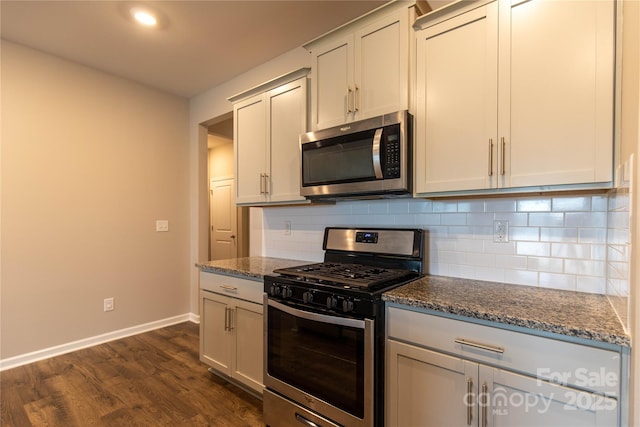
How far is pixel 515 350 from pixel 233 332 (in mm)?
1734

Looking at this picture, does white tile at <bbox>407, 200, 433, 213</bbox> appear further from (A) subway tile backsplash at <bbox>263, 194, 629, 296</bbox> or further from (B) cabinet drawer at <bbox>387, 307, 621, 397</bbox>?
(B) cabinet drawer at <bbox>387, 307, 621, 397</bbox>

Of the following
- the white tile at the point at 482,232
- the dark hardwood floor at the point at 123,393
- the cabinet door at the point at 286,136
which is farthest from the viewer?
the cabinet door at the point at 286,136

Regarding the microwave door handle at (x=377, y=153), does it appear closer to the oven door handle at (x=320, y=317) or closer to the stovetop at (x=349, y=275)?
the stovetop at (x=349, y=275)

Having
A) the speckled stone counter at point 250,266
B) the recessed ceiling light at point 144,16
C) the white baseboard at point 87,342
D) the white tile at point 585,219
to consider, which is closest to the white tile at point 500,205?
the white tile at point 585,219

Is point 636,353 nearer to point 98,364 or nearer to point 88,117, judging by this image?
point 98,364

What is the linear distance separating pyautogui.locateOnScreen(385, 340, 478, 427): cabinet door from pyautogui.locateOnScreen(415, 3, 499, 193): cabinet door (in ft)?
2.64

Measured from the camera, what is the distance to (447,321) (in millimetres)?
1306

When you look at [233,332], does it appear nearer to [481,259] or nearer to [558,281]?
[481,259]

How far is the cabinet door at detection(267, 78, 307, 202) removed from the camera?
2.24 meters

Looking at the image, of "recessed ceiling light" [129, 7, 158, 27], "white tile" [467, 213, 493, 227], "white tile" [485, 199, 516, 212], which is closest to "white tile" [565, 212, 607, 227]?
"white tile" [485, 199, 516, 212]

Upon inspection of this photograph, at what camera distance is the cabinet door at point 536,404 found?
40.2 inches

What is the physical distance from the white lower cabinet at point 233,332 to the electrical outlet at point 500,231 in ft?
4.70

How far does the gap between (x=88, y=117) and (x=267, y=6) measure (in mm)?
2169

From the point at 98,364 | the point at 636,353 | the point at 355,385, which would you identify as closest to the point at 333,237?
the point at 355,385
